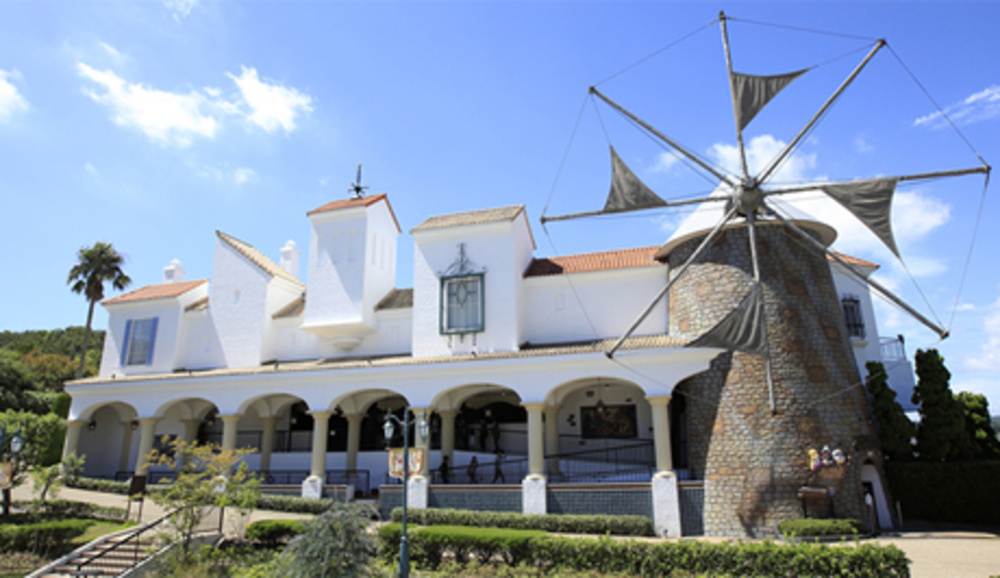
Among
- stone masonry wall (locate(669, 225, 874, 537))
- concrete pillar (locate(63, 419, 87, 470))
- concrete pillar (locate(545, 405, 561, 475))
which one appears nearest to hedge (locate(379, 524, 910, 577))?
stone masonry wall (locate(669, 225, 874, 537))

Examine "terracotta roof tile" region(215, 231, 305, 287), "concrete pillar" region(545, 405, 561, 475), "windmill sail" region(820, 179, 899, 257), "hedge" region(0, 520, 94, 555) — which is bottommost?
"hedge" region(0, 520, 94, 555)

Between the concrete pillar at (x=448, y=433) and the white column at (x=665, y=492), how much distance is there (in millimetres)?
8724

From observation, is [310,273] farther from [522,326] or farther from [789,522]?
[789,522]

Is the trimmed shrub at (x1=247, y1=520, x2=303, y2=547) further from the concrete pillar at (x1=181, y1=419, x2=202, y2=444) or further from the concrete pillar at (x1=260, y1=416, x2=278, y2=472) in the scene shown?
the concrete pillar at (x1=181, y1=419, x2=202, y2=444)

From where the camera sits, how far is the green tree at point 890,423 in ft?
65.9

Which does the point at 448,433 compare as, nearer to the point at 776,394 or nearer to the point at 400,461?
the point at 400,461

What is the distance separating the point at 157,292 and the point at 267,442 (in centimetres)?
1070

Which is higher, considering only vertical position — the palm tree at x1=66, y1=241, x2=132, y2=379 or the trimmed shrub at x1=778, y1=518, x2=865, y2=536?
the palm tree at x1=66, y1=241, x2=132, y2=379

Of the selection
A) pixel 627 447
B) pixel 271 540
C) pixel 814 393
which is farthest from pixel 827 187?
pixel 271 540

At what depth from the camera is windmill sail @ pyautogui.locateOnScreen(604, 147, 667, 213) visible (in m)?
18.8

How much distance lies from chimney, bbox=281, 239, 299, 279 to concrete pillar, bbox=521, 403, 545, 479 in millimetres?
17849

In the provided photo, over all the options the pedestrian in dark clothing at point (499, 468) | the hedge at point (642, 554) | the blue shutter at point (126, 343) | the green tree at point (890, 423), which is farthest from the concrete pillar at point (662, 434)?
the blue shutter at point (126, 343)

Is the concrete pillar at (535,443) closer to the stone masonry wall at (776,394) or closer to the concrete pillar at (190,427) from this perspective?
the stone masonry wall at (776,394)

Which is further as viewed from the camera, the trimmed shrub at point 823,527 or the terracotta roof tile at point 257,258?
the terracotta roof tile at point 257,258
